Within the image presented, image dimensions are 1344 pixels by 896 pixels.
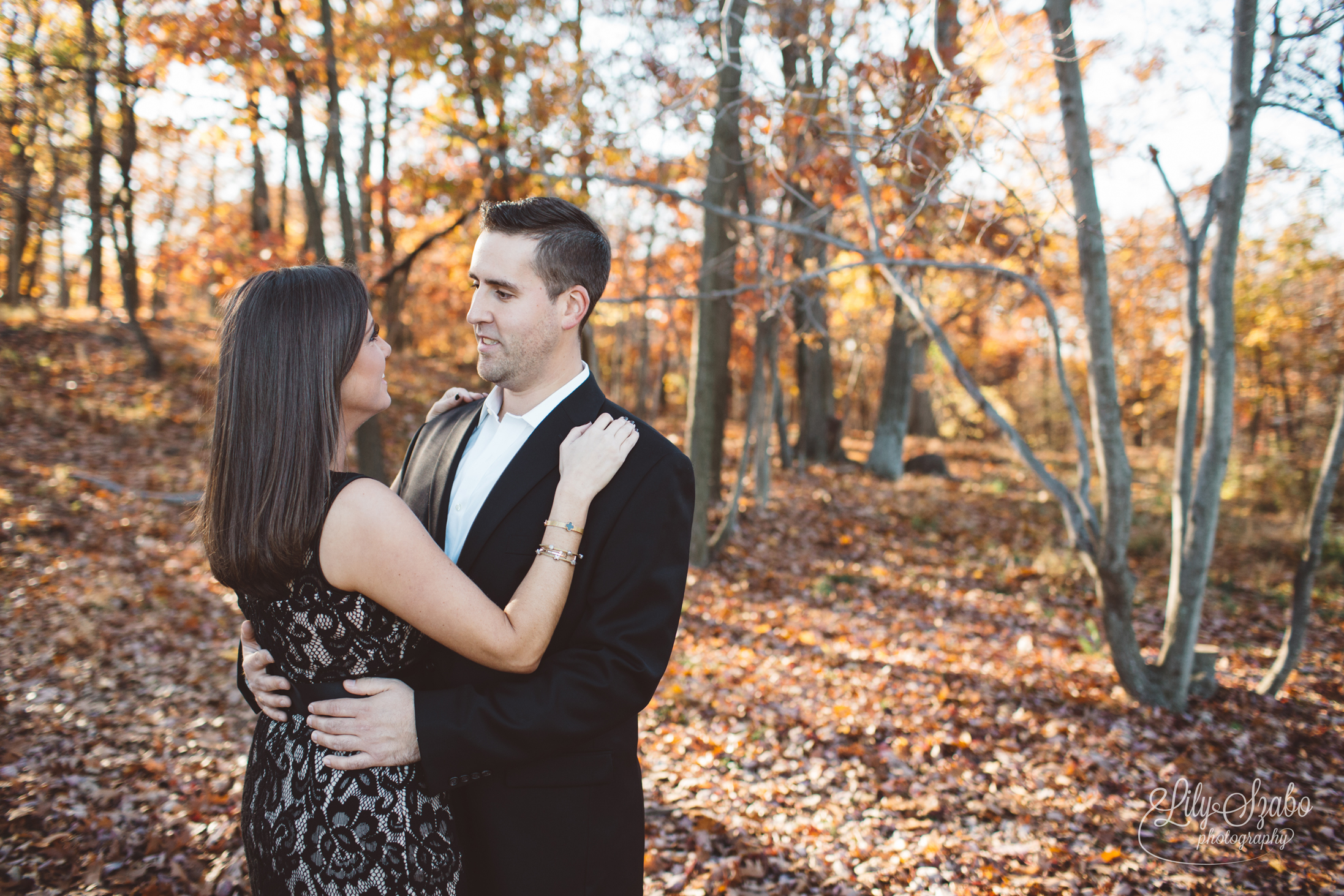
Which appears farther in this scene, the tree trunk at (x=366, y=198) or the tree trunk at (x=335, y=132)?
the tree trunk at (x=366, y=198)

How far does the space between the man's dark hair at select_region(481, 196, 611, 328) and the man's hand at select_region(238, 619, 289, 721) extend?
1263mm

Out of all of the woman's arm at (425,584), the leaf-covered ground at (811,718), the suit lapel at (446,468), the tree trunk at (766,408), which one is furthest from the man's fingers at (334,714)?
the tree trunk at (766,408)

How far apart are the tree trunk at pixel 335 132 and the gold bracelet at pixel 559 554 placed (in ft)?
22.5

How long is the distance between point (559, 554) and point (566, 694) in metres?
0.33

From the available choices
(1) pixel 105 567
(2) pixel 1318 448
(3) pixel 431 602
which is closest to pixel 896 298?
(2) pixel 1318 448

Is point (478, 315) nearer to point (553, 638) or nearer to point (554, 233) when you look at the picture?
point (554, 233)

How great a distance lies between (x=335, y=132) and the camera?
25.3 ft

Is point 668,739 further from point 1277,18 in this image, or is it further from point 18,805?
point 1277,18

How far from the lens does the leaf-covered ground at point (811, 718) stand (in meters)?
3.66

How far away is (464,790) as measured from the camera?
6.56ft

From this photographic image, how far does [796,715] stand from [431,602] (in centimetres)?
437

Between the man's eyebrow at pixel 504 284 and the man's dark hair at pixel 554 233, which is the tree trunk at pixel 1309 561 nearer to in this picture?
the man's dark hair at pixel 554 233

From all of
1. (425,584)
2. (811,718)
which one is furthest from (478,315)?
(811,718)

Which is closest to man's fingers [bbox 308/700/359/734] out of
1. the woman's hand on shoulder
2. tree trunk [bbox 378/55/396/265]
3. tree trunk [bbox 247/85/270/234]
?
the woman's hand on shoulder
